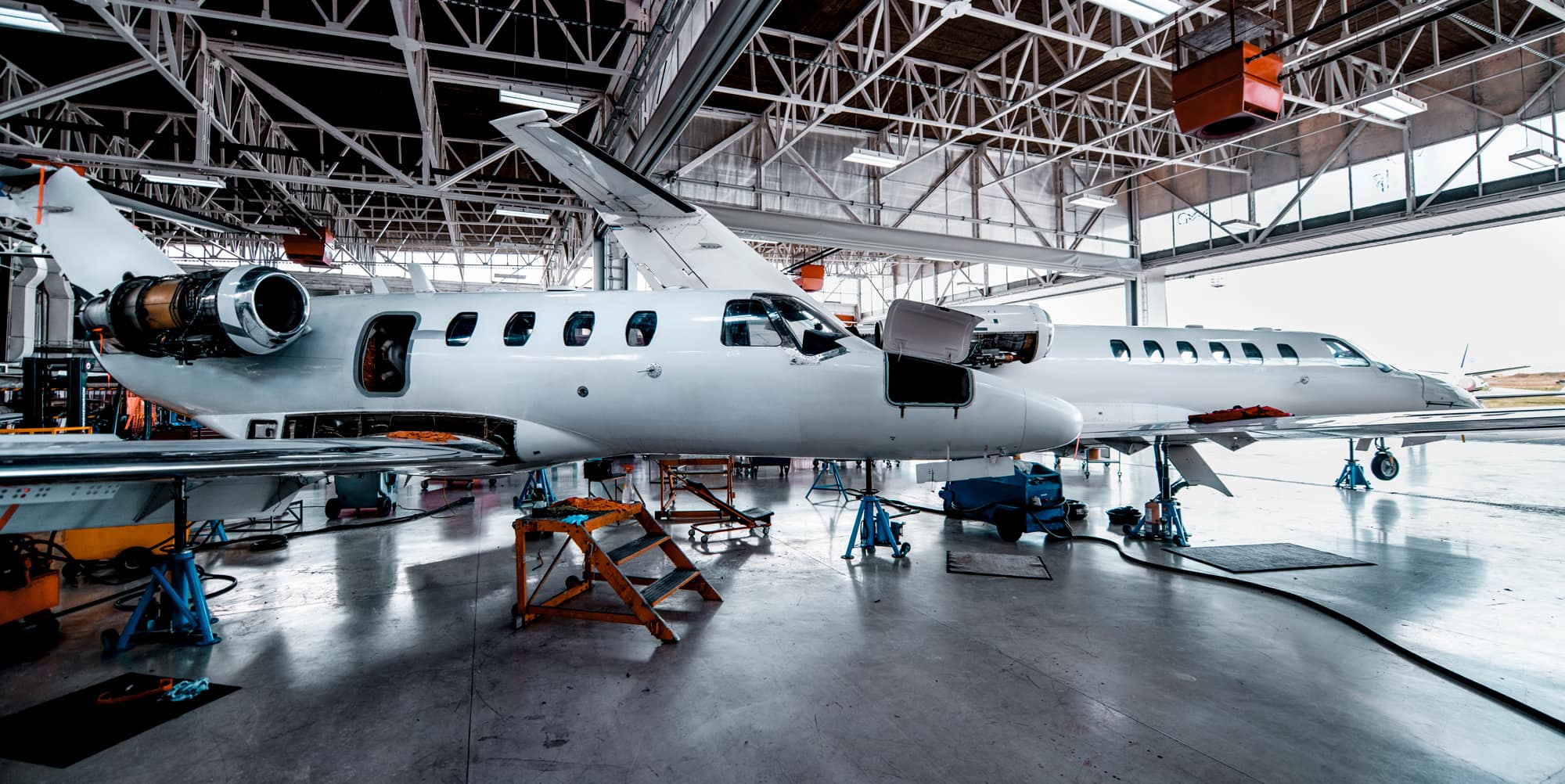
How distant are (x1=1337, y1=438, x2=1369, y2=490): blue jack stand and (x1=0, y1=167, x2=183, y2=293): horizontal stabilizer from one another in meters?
19.6

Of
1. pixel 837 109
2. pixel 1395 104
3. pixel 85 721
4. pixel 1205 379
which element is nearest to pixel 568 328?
pixel 85 721

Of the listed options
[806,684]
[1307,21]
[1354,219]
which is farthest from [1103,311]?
[806,684]

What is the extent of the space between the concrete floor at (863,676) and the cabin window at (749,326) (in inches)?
101

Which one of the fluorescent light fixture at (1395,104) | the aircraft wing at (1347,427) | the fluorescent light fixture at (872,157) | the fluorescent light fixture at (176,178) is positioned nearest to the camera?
the aircraft wing at (1347,427)

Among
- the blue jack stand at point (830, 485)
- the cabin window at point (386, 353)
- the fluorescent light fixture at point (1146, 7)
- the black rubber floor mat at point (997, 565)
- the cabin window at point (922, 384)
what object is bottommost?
the black rubber floor mat at point (997, 565)

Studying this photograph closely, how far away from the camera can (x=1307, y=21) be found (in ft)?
48.4

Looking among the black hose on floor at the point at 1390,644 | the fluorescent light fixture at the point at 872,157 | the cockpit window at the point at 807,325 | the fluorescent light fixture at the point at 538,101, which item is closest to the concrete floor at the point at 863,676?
the black hose on floor at the point at 1390,644

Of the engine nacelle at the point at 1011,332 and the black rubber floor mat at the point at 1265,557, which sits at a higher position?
the engine nacelle at the point at 1011,332

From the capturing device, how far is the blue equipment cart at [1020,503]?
922cm

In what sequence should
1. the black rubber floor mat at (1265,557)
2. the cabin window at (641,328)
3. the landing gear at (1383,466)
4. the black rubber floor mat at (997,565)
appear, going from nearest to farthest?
the cabin window at (641,328) < the black rubber floor mat at (997,565) < the black rubber floor mat at (1265,557) < the landing gear at (1383,466)

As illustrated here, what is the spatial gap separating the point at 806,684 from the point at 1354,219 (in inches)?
882

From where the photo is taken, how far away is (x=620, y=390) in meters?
6.73

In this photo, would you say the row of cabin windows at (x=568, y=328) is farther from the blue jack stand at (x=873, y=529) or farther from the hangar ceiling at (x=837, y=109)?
the hangar ceiling at (x=837, y=109)

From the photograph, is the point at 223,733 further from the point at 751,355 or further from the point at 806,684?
the point at 751,355
